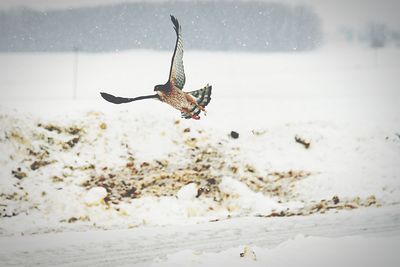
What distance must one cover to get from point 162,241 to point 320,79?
142 cm

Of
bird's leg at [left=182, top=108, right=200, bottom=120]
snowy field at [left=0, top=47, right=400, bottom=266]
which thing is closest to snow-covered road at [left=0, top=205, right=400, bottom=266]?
snowy field at [left=0, top=47, right=400, bottom=266]

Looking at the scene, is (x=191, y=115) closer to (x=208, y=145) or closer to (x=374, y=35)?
(x=208, y=145)

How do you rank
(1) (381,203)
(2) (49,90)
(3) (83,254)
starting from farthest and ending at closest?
(1) (381,203) → (2) (49,90) → (3) (83,254)

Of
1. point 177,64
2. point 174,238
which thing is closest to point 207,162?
point 174,238

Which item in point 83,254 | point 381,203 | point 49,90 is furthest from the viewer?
point 381,203

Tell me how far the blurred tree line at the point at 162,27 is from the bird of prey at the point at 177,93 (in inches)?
2.4

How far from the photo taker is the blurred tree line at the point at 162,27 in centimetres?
209

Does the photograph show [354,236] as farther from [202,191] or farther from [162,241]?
[162,241]

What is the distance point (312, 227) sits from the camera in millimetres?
2162

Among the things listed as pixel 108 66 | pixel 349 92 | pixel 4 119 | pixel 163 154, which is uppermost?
pixel 108 66

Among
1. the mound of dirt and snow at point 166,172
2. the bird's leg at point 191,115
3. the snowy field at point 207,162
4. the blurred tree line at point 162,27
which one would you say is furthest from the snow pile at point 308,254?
the blurred tree line at point 162,27

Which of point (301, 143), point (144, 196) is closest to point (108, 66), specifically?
point (144, 196)

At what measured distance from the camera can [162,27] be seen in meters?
2.16

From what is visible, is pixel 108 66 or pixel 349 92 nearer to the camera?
pixel 108 66
